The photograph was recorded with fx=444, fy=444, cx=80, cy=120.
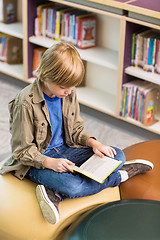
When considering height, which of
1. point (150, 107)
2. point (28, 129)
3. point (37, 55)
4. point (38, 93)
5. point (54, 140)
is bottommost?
point (150, 107)

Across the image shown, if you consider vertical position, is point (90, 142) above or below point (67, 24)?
below

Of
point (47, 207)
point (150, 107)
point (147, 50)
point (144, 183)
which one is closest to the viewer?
point (47, 207)

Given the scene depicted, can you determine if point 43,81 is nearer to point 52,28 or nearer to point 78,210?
point 78,210

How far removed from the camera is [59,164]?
1.93 m

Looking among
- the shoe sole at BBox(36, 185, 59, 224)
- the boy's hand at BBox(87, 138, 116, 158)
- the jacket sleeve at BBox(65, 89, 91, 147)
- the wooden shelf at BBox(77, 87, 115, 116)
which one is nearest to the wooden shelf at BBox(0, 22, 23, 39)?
the wooden shelf at BBox(77, 87, 115, 116)

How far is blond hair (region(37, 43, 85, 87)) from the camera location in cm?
186

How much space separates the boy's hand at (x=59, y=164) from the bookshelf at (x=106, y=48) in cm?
117

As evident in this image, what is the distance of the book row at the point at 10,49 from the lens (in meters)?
3.81

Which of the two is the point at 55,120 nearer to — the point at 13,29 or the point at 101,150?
the point at 101,150

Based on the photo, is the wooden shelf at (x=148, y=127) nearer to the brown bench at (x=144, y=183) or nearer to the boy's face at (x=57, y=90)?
the brown bench at (x=144, y=183)

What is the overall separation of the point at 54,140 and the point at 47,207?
0.40 metres

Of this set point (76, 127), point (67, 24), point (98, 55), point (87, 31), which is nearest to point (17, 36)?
point (67, 24)

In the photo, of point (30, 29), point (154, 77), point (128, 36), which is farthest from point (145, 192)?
point (30, 29)

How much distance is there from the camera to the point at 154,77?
2.90 m
